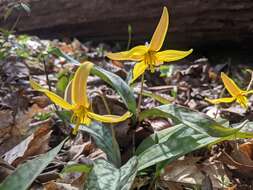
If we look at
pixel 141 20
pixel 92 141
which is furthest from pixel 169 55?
pixel 141 20

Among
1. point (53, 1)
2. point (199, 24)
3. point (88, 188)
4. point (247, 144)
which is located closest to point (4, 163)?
point (88, 188)

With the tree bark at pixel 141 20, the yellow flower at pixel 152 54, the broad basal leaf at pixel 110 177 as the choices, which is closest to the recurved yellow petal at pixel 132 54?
the yellow flower at pixel 152 54

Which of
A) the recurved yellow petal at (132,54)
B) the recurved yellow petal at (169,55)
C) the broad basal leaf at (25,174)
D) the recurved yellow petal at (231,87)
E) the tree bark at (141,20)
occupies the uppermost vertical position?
the tree bark at (141,20)

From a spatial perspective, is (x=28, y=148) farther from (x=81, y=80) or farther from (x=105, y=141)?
(x=81, y=80)

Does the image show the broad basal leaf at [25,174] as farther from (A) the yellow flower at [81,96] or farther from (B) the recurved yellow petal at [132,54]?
(B) the recurved yellow petal at [132,54]

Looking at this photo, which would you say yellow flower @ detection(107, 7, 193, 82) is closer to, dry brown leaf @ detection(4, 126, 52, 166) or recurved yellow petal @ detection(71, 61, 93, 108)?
recurved yellow petal @ detection(71, 61, 93, 108)

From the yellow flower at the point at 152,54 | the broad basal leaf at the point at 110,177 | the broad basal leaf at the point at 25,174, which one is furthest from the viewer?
the yellow flower at the point at 152,54

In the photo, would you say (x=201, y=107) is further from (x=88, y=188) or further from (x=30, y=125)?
(x=88, y=188)
